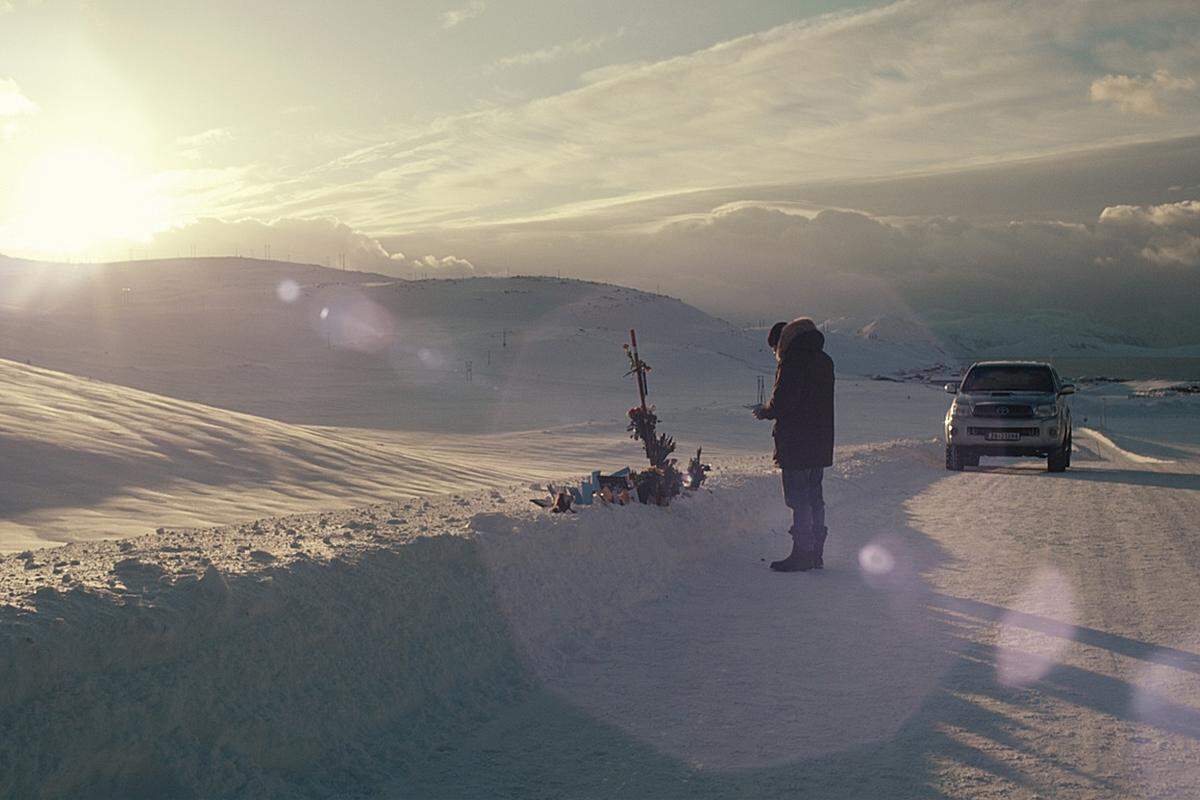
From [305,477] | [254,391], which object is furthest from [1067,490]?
[254,391]

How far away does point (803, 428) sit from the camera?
8.98m

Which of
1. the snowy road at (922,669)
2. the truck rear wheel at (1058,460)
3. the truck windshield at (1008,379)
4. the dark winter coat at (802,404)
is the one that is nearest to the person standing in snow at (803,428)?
the dark winter coat at (802,404)

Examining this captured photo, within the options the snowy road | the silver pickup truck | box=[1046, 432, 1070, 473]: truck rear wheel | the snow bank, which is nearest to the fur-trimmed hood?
the snowy road

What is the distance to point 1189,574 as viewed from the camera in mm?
8602

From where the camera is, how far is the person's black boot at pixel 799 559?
901cm

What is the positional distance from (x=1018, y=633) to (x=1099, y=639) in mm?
462

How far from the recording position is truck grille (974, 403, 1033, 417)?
62.9 feet

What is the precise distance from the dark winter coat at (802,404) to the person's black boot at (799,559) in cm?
64

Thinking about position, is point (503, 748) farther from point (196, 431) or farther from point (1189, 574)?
point (196, 431)

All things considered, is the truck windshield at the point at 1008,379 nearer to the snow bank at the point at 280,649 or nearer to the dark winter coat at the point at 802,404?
the dark winter coat at the point at 802,404

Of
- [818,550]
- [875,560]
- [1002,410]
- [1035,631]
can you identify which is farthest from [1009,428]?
[1035,631]

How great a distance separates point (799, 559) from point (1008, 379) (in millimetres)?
13383

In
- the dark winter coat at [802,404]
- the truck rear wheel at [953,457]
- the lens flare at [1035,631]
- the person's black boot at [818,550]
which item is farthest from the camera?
the truck rear wheel at [953,457]

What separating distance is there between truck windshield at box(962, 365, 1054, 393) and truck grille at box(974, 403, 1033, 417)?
988mm
